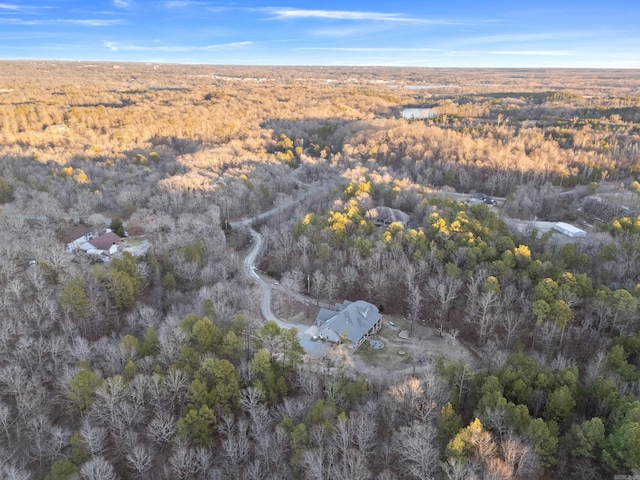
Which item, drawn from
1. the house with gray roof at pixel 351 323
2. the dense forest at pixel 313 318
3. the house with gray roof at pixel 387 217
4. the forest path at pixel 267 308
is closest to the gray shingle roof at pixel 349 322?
the house with gray roof at pixel 351 323

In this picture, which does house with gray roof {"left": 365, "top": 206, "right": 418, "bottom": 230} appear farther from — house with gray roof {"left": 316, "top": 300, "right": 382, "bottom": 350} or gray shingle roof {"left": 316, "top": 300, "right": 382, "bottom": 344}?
gray shingle roof {"left": 316, "top": 300, "right": 382, "bottom": 344}

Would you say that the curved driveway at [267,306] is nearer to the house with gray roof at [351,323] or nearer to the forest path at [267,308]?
the forest path at [267,308]

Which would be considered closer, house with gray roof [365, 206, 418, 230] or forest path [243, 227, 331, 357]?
forest path [243, 227, 331, 357]

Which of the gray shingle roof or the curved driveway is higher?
the gray shingle roof

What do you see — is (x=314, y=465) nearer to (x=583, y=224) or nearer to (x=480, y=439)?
(x=480, y=439)

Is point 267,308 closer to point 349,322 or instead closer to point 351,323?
point 349,322

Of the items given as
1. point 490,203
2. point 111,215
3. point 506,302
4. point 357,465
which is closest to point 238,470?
point 357,465

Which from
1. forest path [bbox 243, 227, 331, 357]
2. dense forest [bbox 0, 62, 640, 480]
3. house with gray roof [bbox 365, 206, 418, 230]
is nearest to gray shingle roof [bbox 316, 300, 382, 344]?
forest path [bbox 243, 227, 331, 357]
